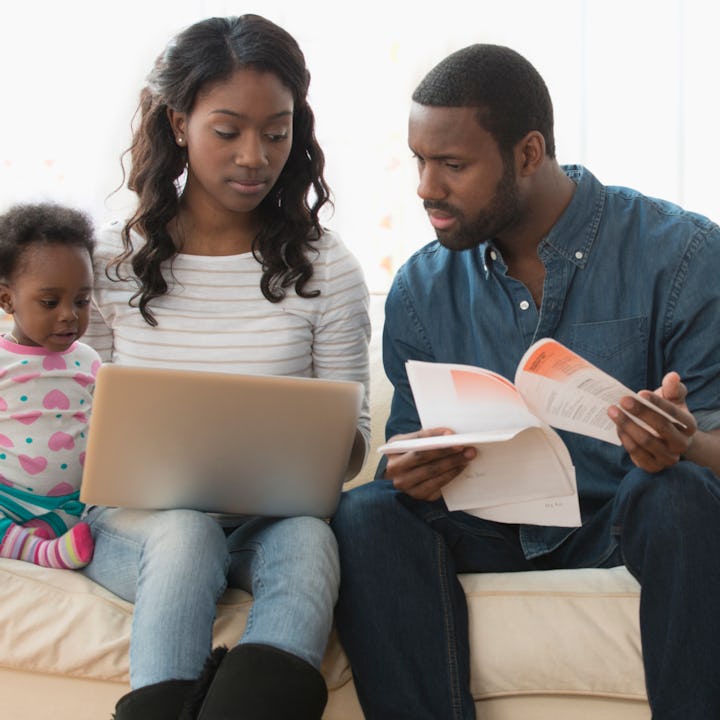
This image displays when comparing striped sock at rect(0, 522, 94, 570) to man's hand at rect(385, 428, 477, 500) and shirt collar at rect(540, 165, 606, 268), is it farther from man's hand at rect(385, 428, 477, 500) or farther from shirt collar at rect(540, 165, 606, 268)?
shirt collar at rect(540, 165, 606, 268)

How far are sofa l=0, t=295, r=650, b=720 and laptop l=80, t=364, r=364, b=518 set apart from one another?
175 mm

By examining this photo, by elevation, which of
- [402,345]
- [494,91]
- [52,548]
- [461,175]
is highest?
[494,91]

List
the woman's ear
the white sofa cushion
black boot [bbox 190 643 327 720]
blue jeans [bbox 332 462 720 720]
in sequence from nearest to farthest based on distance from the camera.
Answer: black boot [bbox 190 643 327 720]
blue jeans [bbox 332 462 720 720]
the white sofa cushion
the woman's ear

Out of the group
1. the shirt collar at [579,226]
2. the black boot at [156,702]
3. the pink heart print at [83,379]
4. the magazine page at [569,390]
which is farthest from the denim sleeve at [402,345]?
the black boot at [156,702]

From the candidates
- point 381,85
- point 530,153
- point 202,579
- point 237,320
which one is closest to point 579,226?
point 530,153

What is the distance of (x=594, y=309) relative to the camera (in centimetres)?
164

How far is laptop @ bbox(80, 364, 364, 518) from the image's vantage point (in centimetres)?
134

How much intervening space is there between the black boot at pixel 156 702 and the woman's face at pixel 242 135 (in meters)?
0.79

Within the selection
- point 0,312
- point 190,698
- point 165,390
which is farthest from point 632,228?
point 0,312

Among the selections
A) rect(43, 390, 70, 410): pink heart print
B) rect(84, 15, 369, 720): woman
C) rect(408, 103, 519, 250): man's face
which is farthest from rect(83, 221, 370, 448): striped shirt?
rect(408, 103, 519, 250): man's face

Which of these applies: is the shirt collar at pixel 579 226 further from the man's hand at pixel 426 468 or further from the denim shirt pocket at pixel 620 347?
the man's hand at pixel 426 468

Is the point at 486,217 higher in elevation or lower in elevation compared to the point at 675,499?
higher

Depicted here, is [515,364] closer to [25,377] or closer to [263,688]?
[263,688]

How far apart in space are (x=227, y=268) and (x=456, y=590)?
25.6 inches
